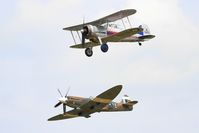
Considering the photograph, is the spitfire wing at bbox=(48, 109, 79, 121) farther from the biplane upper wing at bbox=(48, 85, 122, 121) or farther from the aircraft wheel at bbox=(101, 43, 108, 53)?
the aircraft wheel at bbox=(101, 43, 108, 53)

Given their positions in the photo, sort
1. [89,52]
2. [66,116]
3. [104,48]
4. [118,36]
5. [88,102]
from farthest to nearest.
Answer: [66,116] < [88,102] < [89,52] < [104,48] < [118,36]

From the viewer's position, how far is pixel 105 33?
5819 centimetres

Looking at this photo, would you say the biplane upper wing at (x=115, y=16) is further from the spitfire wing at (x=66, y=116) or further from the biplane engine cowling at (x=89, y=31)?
the spitfire wing at (x=66, y=116)

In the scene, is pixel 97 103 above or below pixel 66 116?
above

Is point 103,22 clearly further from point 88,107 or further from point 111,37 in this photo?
point 88,107

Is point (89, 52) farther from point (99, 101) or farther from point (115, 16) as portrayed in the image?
point (99, 101)

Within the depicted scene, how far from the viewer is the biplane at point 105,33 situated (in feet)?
185

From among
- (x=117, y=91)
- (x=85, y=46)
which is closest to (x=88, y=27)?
(x=85, y=46)

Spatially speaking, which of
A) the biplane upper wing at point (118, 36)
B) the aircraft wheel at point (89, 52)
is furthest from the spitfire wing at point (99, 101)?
the biplane upper wing at point (118, 36)

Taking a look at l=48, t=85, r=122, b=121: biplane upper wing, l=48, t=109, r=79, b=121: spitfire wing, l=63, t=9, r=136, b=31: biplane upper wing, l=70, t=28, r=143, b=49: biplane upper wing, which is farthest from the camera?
l=48, t=109, r=79, b=121: spitfire wing

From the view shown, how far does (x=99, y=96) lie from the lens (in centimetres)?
6119

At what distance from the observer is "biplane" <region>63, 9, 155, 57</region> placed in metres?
56.5

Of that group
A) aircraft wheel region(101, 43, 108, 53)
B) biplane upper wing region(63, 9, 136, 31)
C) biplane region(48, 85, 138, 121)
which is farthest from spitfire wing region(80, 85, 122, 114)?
biplane upper wing region(63, 9, 136, 31)

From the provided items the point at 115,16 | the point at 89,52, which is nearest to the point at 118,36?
the point at 115,16
